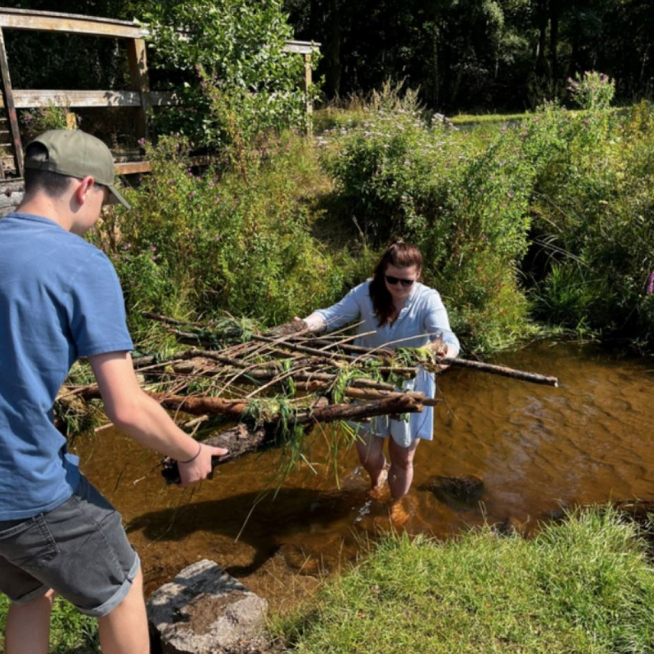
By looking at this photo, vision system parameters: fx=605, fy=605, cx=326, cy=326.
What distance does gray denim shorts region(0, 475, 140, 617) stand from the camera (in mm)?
1994

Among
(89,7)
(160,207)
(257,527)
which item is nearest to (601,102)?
(160,207)

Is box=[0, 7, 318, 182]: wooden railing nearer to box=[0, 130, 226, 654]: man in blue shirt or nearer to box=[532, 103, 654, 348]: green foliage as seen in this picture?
box=[0, 130, 226, 654]: man in blue shirt

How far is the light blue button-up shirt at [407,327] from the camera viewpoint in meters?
3.96

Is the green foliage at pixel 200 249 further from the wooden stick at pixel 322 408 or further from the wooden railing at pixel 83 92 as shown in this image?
the wooden stick at pixel 322 408

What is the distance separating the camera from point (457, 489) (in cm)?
496

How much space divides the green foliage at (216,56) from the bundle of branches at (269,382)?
5.47m

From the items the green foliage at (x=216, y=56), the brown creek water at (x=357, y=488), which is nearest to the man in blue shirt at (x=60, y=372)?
the brown creek water at (x=357, y=488)

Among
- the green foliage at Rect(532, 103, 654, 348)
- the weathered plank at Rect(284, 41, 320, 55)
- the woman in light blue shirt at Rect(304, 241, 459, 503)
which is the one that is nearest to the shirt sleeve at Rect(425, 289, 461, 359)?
the woman in light blue shirt at Rect(304, 241, 459, 503)

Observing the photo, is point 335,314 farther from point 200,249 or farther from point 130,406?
point 200,249

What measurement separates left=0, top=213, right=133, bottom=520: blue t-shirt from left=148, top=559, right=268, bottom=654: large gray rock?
1464mm

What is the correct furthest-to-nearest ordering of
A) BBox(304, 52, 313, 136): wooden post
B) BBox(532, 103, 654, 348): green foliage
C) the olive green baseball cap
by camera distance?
BBox(304, 52, 313, 136): wooden post < BBox(532, 103, 654, 348): green foliage < the olive green baseball cap

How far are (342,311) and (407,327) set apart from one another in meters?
0.47

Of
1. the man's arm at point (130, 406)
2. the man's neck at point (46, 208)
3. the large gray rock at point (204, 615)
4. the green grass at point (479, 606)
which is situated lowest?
the large gray rock at point (204, 615)

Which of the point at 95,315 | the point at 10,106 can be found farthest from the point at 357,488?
the point at 10,106
